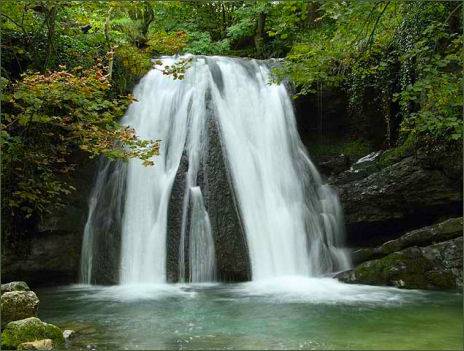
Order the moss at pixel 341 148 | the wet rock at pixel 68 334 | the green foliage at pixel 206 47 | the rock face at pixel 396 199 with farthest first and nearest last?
the green foliage at pixel 206 47 < the moss at pixel 341 148 < the rock face at pixel 396 199 < the wet rock at pixel 68 334

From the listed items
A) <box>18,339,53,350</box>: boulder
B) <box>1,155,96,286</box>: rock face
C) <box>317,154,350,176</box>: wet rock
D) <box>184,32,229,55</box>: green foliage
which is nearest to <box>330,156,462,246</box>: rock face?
<box>317,154,350,176</box>: wet rock

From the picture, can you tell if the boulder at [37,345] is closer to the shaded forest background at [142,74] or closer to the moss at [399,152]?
the shaded forest background at [142,74]

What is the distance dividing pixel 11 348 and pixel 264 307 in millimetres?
3247

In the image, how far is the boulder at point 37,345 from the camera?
4.40 metres

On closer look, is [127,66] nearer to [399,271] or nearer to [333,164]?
[333,164]

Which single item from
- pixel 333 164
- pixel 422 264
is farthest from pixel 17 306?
pixel 333 164

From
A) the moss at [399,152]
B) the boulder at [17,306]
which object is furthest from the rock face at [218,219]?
the moss at [399,152]

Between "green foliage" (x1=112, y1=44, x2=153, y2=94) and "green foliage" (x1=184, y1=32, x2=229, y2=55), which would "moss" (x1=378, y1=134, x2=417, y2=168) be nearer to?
"green foliage" (x1=112, y1=44, x2=153, y2=94)

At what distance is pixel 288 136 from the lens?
11797mm

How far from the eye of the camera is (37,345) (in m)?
4.42

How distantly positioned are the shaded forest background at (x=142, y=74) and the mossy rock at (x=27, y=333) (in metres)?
2.34

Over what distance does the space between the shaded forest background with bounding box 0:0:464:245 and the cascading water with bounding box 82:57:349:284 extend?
2.63 ft

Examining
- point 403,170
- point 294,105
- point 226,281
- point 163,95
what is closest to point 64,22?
point 163,95

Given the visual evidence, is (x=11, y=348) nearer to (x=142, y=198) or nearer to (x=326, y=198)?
(x=142, y=198)
